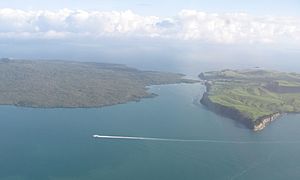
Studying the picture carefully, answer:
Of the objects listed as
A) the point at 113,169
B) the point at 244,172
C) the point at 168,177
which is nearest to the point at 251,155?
the point at 244,172

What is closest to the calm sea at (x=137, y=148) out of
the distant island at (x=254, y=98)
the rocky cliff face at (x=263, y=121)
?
the rocky cliff face at (x=263, y=121)

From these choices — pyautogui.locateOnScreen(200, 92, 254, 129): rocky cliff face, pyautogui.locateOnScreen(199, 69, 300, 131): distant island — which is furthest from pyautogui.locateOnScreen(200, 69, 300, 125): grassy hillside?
pyautogui.locateOnScreen(200, 92, 254, 129): rocky cliff face

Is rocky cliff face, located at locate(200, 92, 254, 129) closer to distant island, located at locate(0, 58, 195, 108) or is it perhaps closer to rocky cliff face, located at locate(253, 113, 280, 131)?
rocky cliff face, located at locate(253, 113, 280, 131)

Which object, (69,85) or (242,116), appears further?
(69,85)

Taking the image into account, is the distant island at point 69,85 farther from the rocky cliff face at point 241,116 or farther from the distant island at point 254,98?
the rocky cliff face at point 241,116

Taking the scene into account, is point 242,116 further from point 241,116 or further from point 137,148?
point 137,148

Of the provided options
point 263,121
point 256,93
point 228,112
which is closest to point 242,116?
point 263,121

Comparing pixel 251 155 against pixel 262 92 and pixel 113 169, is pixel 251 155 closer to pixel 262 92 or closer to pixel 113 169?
pixel 113 169
